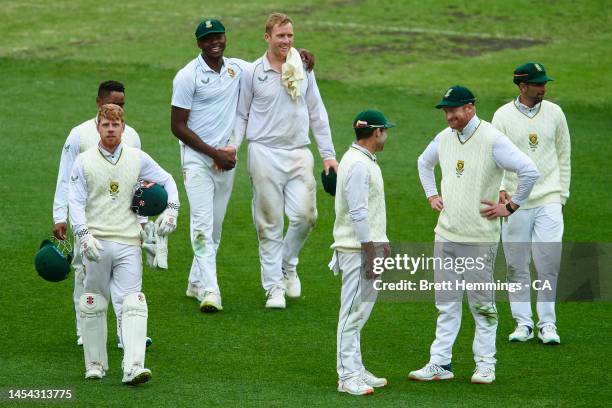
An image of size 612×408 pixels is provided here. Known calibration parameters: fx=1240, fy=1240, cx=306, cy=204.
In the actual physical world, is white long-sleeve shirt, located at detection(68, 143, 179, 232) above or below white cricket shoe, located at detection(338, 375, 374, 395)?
above

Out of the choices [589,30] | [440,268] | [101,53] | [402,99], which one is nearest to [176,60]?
[101,53]

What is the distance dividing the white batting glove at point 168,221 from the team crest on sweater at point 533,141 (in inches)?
120

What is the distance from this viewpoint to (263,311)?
35.5 ft

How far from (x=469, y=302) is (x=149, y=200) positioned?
2.39 metres

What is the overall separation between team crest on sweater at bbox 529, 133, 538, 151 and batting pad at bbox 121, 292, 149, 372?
140 inches

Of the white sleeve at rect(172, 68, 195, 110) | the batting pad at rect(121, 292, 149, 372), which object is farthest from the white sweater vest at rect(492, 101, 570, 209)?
the batting pad at rect(121, 292, 149, 372)

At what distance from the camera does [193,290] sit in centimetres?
1118

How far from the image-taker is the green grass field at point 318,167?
8852mm

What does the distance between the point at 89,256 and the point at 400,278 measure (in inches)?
169

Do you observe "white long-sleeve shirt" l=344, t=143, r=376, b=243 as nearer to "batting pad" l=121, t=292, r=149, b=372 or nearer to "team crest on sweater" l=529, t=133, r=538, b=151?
"batting pad" l=121, t=292, r=149, b=372

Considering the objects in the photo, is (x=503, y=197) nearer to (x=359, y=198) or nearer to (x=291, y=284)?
(x=359, y=198)

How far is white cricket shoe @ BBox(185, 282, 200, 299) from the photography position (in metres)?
11.1

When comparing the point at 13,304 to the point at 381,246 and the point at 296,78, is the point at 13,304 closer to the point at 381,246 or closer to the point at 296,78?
the point at 296,78

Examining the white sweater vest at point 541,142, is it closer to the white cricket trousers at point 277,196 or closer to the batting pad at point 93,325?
the white cricket trousers at point 277,196
